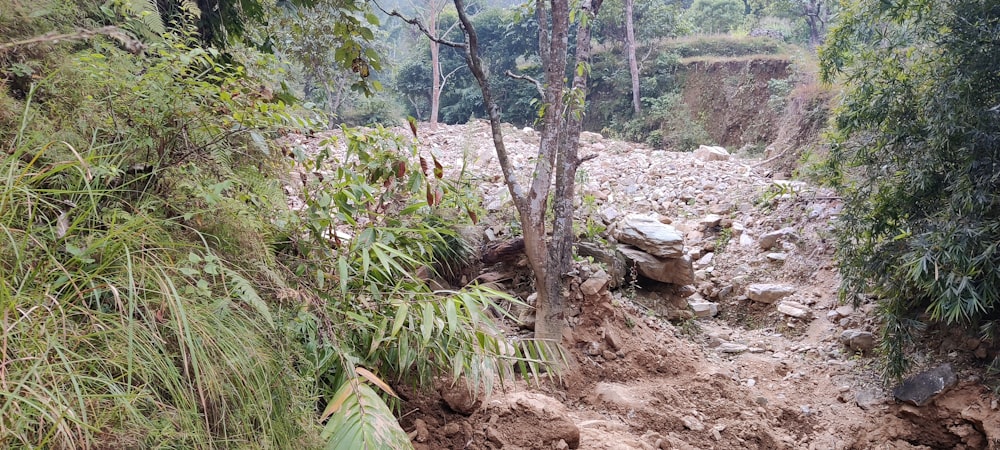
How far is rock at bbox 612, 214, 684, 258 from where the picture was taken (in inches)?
184

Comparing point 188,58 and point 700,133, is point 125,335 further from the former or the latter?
point 700,133

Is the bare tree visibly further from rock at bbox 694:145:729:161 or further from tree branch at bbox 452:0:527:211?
rock at bbox 694:145:729:161

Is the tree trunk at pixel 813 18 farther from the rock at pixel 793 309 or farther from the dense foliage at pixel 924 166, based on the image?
the rock at pixel 793 309

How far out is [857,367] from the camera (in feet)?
13.6

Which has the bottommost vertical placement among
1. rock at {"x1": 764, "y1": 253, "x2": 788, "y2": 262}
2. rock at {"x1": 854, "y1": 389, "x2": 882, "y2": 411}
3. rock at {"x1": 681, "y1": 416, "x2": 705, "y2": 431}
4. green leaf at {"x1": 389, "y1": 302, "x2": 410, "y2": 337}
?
rock at {"x1": 854, "y1": 389, "x2": 882, "y2": 411}

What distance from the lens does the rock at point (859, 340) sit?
4.28 meters

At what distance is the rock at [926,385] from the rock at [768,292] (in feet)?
5.57

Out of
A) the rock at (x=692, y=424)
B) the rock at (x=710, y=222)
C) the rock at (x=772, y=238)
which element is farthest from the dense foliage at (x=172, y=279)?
the rock at (x=710, y=222)

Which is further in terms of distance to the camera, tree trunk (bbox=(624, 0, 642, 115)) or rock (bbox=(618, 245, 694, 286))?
tree trunk (bbox=(624, 0, 642, 115))

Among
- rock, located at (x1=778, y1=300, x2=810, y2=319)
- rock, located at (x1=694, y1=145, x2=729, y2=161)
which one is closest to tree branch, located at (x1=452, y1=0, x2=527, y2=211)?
rock, located at (x1=778, y1=300, x2=810, y2=319)

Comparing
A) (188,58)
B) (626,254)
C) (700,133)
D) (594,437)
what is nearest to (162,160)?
(188,58)

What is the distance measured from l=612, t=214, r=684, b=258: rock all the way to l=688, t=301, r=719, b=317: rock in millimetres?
694

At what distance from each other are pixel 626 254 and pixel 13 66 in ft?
12.8

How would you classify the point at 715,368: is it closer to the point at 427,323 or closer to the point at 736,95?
the point at 427,323
